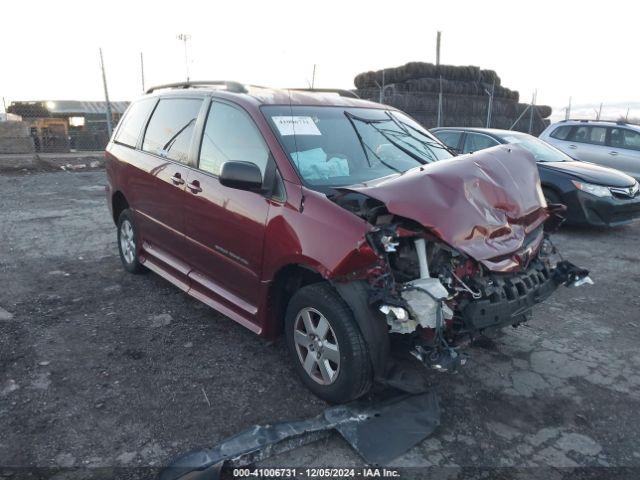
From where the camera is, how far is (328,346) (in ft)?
9.77

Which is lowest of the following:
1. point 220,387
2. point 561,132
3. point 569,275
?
point 220,387

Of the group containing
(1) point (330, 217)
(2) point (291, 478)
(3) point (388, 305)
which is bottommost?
(2) point (291, 478)

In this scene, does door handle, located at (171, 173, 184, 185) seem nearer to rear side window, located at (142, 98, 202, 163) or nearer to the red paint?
the red paint

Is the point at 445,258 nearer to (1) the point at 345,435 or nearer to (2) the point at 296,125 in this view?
(1) the point at 345,435

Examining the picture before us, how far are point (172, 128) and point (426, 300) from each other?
284 centimetres

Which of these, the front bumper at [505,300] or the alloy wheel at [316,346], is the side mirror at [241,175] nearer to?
the alloy wheel at [316,346]

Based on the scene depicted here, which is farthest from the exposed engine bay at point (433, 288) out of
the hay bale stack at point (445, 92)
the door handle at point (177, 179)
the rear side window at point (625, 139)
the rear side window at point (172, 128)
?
the hay bale stack at point (445, 92)

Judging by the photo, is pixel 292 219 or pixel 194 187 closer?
pixel 292 219

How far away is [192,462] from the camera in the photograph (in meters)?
2.50

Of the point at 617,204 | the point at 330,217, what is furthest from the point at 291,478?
the point at 617,204

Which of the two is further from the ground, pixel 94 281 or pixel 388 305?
pixel 388 305

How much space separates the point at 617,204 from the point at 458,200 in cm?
532

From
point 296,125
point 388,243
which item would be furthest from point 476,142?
point 388,243

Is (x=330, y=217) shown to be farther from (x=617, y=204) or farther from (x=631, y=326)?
(x=617, y=204)
